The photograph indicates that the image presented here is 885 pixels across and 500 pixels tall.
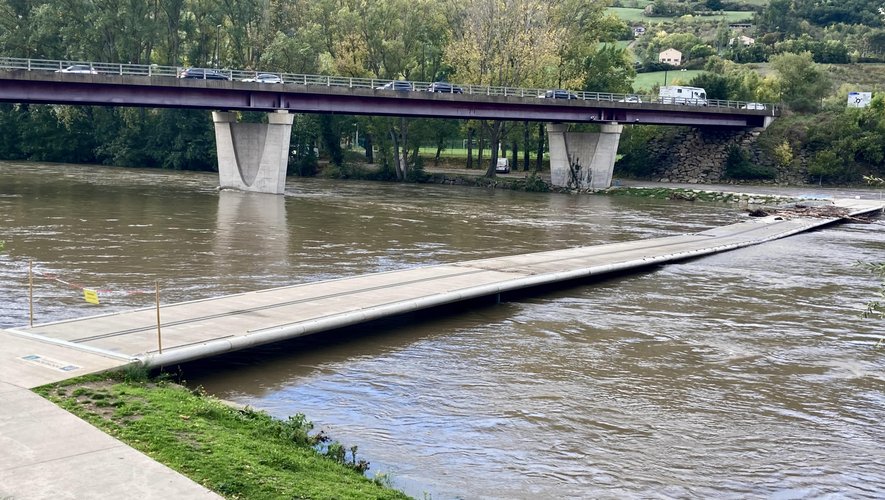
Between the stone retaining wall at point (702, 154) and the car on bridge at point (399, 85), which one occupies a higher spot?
the car on bridge at point (399, 85)

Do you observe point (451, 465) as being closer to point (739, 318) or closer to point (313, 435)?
point (313, 435)

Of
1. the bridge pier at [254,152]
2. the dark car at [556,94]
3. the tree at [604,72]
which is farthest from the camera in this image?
the tree at [604,72]

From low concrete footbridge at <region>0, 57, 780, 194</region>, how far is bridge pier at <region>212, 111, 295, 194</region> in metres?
0.07

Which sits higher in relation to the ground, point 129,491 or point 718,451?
point 129,491

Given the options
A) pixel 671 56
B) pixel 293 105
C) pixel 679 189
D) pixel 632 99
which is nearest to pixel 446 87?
pixel 293 105

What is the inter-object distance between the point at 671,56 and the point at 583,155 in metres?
→ 111

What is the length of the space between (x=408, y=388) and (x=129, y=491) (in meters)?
8.45

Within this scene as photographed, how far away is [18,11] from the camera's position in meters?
98.0

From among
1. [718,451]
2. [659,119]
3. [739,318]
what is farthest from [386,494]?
[659,119]

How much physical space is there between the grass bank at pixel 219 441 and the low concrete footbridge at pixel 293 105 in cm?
4858

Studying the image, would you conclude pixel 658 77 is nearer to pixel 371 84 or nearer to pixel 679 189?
pixel 679 189

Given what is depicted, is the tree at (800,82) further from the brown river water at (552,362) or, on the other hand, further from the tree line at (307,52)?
the brown river water at (552,362)

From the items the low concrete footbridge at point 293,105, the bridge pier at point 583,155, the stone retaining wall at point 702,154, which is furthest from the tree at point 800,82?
the bridge pier at point 583,155

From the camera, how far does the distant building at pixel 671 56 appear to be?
7249 inches
